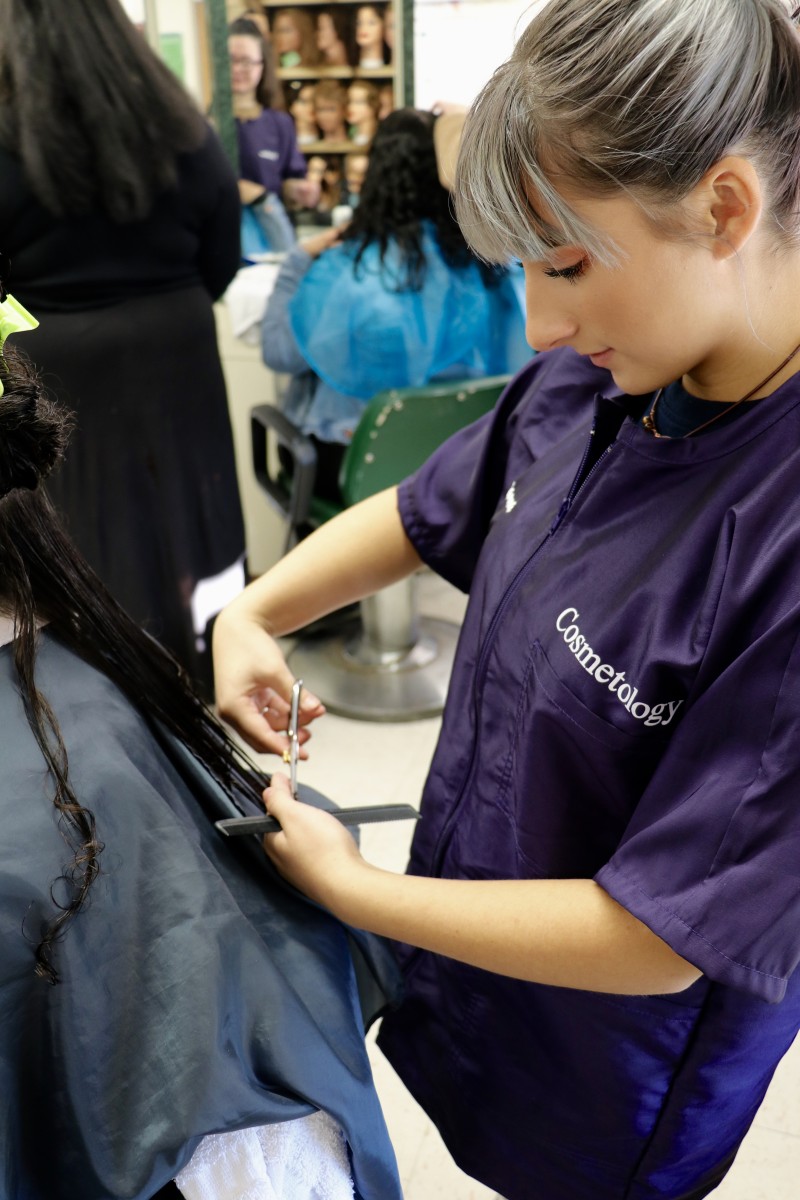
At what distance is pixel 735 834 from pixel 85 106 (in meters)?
1.61

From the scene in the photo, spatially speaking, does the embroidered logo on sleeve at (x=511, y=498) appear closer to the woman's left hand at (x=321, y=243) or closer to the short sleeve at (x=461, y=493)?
the short sleeve at (x=461, y=493)

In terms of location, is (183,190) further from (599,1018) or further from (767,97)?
(599,1018)

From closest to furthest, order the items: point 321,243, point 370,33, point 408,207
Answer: point 408,207 < point 321,243 < point 370,33

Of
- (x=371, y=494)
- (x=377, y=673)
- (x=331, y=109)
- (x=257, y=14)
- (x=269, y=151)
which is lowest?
(x=377, y=673)

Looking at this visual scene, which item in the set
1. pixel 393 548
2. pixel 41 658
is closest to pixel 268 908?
pixel 41 658

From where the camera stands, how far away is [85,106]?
1737 mm

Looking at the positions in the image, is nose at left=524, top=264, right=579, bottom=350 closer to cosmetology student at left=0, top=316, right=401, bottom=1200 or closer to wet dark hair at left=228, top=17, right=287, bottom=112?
cosmetology student at left=0, top=316, right=401, bottom=1200

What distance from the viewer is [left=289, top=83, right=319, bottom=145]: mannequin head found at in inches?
109

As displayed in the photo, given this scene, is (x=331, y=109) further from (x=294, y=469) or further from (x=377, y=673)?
(x=377, y=673)

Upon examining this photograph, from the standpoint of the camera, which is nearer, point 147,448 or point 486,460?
point 486,460

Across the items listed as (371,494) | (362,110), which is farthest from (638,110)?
(362,110)

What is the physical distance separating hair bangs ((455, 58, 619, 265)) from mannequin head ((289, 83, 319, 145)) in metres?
2.25

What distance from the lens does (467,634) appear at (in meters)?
1.00

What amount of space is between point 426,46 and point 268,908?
2.49 metres
